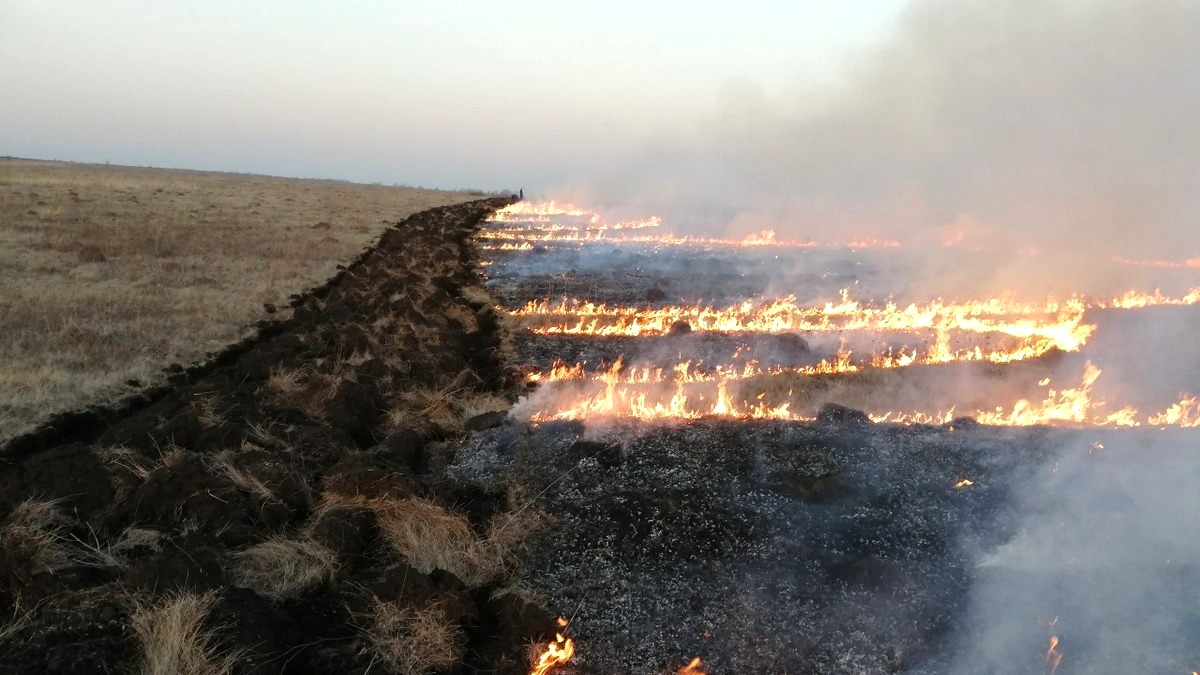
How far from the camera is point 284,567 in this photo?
5.06m

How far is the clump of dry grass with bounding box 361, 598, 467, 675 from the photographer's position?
4.24m

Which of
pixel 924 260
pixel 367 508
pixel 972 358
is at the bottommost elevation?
pixel 367 508

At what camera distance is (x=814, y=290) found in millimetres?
19672

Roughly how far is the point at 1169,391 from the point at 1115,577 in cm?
864

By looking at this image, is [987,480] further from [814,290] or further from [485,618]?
[814,290]

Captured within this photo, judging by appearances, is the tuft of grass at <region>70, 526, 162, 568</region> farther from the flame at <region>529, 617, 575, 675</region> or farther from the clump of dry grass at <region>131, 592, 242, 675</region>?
the flame at <region>529, 617, 575, 675</region>

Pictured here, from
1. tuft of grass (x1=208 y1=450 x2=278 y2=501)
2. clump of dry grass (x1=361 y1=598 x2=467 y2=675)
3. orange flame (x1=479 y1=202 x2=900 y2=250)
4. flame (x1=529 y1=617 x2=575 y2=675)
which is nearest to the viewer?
clump of dry grass (x1=361 y1=598 x2=467 y2=675)

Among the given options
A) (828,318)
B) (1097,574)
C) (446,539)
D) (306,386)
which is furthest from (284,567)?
(828,318)

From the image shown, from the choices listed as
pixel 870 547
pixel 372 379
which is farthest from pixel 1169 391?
pixel 372 379

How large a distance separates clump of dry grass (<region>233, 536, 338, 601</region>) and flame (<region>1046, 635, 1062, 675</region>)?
16.0 ft

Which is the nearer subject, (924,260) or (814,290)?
(814,290)

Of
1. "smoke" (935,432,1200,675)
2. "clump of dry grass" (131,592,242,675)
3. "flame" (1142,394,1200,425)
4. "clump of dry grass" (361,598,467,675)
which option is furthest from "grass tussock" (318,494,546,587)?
"flame" (1142,394,1200,425)

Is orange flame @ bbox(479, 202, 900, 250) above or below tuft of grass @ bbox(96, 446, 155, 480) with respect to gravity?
above

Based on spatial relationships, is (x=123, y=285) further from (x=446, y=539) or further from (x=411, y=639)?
(x=411, y=639)
